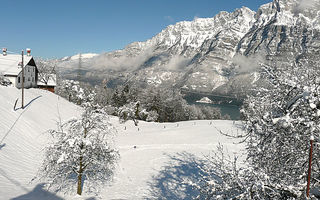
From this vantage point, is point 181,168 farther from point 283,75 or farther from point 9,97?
point 9,97

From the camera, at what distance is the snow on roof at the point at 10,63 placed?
3612 centimetres

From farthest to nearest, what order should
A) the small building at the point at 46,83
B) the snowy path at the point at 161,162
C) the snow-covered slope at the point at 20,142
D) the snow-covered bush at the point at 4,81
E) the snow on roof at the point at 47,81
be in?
the snow on roof at the point at 47,81 → the small building at the point at 46,83 → the snow-covered bush at the point at 4,81 → the snowy path at the point at 161,162 → the snow-covered slope at the point at 20,142

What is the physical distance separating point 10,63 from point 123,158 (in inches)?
1329

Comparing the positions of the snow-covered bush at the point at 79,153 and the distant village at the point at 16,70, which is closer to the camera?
the snow-covered bush at the point at 79,153

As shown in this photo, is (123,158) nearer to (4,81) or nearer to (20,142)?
(20,142)

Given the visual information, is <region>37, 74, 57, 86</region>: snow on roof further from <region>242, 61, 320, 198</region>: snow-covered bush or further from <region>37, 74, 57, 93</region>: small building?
<region>242, 61, 320, 198</region>: snow-covered bush

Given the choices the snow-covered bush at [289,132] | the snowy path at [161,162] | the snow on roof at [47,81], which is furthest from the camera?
the snow on roof at [47,81]

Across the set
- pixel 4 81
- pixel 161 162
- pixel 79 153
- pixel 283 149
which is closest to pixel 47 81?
pixel 4 81

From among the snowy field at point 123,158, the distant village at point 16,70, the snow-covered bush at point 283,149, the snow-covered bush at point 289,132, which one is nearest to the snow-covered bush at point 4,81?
the distant village at point 16,70

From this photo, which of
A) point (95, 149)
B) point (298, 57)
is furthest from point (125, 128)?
point (298, 57)

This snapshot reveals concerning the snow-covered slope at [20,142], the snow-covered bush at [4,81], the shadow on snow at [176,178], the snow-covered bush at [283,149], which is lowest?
the shadow on snow at [176,178]

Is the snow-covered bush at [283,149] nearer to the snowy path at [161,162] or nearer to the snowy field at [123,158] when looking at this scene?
the snowy field at [123,158]

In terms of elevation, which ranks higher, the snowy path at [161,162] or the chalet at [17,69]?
the chalet at [17,69]

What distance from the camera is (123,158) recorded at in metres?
23.2
